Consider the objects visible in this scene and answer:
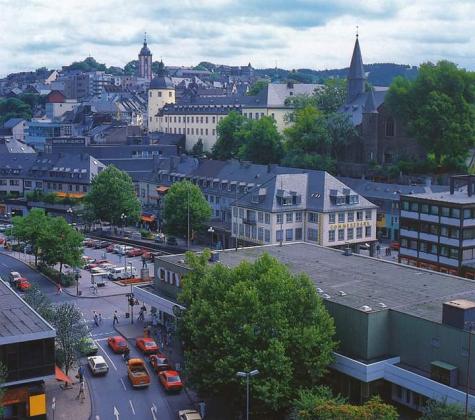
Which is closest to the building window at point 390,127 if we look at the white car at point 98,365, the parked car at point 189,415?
the white car at point 98,365

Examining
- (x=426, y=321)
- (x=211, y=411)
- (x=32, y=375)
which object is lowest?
(x=211, y=411)

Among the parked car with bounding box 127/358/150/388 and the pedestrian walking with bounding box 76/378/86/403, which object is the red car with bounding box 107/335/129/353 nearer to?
the parked car with bounding box 127/358/150/388

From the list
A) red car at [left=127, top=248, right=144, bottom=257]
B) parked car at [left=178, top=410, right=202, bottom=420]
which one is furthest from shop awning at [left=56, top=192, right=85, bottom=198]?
parked car at [left=178, top=410, right=202, bottom=420]

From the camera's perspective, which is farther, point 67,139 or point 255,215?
point 67,139

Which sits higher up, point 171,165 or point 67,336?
point 171,165

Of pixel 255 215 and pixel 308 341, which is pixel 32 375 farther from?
pixel 255 215

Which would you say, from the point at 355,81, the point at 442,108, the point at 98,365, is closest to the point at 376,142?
the point at 442,108

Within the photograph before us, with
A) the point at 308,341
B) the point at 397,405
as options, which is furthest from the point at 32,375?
the point at 397,405

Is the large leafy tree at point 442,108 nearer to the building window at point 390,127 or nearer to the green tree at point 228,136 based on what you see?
the building window at point 390,127
